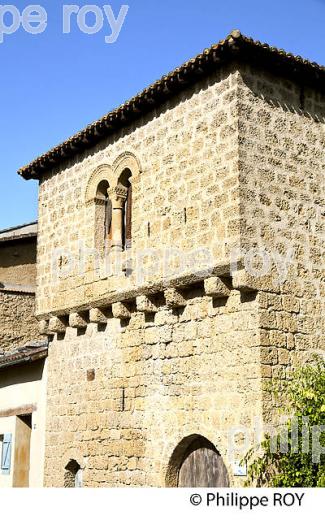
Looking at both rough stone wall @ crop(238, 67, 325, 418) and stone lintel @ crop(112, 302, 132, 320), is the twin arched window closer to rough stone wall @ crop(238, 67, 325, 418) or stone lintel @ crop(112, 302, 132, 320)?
stone lintel @ crop(112, 302, 132, 320)

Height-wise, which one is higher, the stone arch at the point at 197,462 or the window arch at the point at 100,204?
the window arch at the point at 100,204

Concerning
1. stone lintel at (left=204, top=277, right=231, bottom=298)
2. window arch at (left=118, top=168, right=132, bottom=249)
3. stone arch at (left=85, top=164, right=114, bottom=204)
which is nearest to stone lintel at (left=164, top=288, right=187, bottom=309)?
stone lintel at (left=204, top=277, right=231, bottom=298)

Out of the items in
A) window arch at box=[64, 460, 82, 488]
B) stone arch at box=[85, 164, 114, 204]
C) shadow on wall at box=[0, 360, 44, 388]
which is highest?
stone arch at box=[85, 164, 114, 204]

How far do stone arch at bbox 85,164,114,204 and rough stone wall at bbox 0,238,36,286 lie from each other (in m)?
5.29

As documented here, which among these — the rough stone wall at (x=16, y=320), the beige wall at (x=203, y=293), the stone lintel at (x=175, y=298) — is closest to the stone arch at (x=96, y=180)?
the beige wall at (x=203, y=293)

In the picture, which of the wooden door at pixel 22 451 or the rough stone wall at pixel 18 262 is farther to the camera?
the rough stone wall at pixel 18 262

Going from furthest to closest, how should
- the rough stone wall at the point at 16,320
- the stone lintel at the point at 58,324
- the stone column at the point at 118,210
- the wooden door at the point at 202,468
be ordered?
the rough stone wall at the point at 16,320 < the stone lintel at the point at 58,324 < the stone column at the point at 118,210 < the wooden door at the point at 202,468

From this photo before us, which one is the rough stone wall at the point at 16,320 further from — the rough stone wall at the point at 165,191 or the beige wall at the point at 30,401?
the rough stone wall at the point at 165,191

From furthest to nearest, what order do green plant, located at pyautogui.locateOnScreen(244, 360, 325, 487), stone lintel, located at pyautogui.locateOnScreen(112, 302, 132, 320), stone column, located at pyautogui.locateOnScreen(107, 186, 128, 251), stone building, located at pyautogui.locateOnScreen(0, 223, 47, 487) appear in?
1. stone building, located at pyautogui.locateOnScreen(0, 223, 47, 487)
2. stone column, located at pyautogui.locateOnScreen(107, 186, 128, 251)
3. stone lintel, located at pyautogui.locateOnScreen(112, 302, 132, 320)
4. green plant, located at pyautogui.locateOnScreen(244, 360, 325, 487)

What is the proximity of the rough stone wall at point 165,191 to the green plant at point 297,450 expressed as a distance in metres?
1.99

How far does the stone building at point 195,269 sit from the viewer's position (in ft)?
29.0

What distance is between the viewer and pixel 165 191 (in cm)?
1013

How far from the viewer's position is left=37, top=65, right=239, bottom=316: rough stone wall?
9203mm
